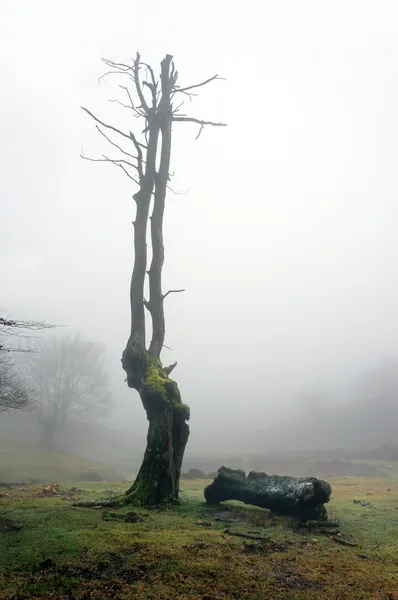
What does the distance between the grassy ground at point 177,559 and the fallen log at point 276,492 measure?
2.01ft

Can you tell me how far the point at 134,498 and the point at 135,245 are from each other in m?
8.47

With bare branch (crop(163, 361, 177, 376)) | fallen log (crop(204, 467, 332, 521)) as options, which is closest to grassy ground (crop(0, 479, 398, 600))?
fallen log (crop(204, 467, 332, 521))

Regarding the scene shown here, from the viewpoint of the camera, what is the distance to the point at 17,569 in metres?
5.54

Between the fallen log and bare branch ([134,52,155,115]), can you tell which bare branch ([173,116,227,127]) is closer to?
bare branch ([134,52,155,115])

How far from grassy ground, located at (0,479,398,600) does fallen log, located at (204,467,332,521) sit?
0.61 metres

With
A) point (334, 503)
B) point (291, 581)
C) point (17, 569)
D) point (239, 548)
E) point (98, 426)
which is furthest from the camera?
point (98, 426)

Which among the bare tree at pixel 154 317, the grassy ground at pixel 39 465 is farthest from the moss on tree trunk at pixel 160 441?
the grassy ground at pixel 39 465

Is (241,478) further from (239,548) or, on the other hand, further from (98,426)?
(98,426)

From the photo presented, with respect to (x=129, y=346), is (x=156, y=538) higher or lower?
lower

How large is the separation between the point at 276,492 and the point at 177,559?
511cm

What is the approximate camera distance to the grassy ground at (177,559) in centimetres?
521

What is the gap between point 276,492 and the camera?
1067cm

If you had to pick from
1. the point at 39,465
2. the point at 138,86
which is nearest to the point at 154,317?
the point at 138,86

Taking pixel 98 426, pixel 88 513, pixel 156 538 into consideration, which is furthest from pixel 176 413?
pixel 98 426
